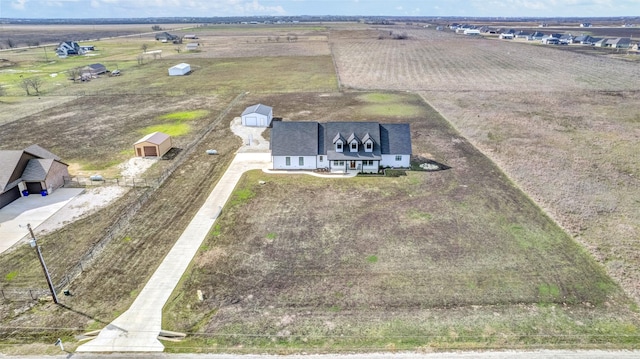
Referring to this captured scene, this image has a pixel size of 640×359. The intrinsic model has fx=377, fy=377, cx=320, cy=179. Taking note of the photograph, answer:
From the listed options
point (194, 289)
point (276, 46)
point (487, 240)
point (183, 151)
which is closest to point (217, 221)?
point (194, 289)

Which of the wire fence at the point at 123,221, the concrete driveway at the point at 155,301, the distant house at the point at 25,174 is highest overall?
the distant house at the point at 25,174

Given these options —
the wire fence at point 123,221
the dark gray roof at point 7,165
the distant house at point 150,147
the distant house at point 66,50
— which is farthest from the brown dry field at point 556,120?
the distant house at point 66,50

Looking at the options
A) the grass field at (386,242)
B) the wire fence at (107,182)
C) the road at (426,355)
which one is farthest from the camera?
the wire fence at (107,182)

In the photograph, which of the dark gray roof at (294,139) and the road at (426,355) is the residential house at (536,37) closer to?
the dark gray roof at (294,139)

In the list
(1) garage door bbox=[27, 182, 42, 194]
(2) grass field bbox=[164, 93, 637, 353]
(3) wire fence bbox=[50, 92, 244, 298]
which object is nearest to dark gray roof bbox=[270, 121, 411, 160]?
(2) grass field bbox=[164, 93, 637, 353]

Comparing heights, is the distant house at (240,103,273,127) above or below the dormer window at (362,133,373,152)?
above

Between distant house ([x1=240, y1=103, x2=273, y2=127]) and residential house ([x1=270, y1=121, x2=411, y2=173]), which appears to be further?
distant house ([x1=240, y1=103, x2=273, y2=127])

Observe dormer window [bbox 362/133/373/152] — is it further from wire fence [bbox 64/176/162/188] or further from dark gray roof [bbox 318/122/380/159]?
wire fence [bbox 64/176/162/188]
